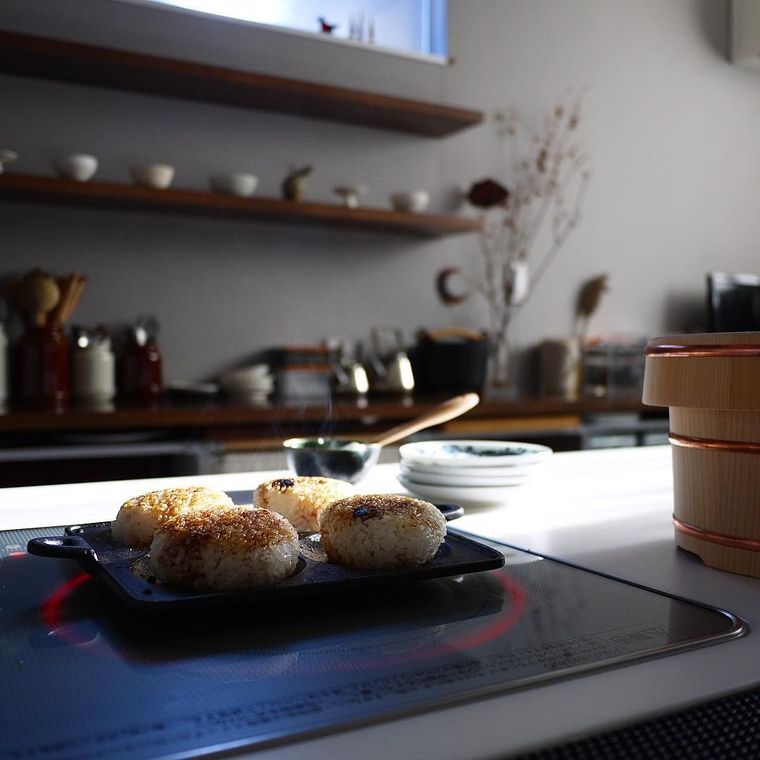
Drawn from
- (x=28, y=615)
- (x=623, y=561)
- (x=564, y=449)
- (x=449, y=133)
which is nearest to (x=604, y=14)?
(x=449, y=133)

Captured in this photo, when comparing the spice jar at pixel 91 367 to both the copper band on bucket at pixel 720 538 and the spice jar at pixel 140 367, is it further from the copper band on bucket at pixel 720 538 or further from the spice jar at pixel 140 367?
the copper band on bucket at pixel 720 538

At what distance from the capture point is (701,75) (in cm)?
443

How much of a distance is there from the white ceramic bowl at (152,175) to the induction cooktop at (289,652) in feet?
7.76

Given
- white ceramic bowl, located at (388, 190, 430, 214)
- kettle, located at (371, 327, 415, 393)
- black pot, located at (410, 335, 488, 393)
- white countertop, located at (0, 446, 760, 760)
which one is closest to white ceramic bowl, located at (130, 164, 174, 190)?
white ceramic bowl, located at (388, 190, 430, 214)

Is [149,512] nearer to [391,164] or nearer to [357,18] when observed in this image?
[391,164]

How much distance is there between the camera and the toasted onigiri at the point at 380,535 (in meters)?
0.61

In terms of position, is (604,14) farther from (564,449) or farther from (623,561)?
(623,561)

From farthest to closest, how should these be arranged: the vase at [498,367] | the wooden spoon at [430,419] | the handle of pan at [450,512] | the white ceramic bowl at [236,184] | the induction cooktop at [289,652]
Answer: the vase at [498,367]
the white ceramic bowl at [236,184]
the wooden spoon at [430,419]
the handle of pan at [450,512]
the induction cooktop at [289,652]

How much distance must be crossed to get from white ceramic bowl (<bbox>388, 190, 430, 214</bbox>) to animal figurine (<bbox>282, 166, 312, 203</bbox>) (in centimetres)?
37

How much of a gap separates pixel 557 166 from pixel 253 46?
59.2 inches

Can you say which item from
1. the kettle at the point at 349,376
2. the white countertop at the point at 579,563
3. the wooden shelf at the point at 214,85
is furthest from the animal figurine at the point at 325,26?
the white countertop at the point at 579,563

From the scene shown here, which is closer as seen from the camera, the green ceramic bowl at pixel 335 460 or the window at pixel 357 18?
the green ceramic bowl at pixel 335 460

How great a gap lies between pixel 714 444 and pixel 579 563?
0.15 meters

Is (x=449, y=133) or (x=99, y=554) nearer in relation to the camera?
(x=99, y=554)
